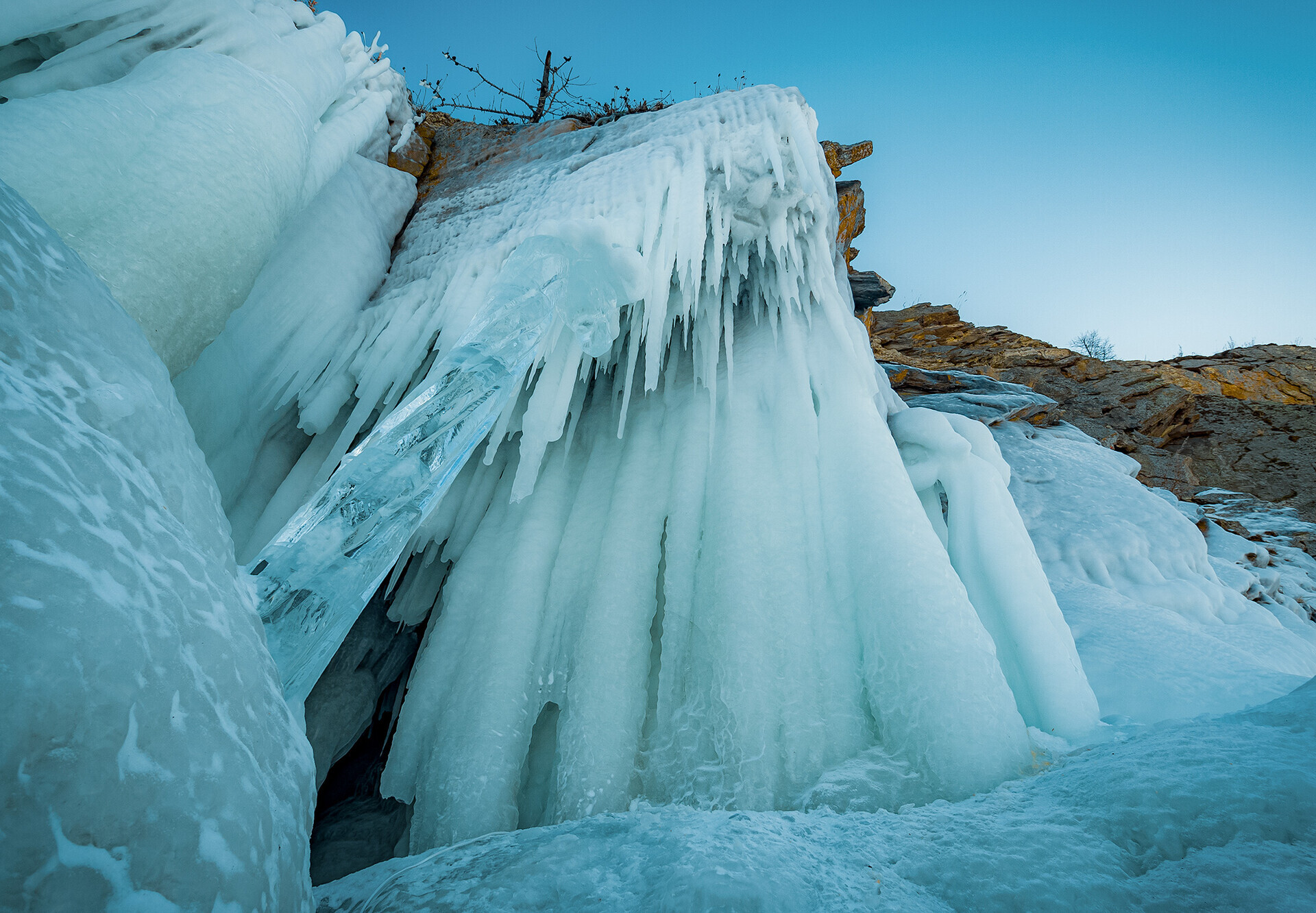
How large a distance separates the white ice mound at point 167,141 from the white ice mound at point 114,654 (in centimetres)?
153

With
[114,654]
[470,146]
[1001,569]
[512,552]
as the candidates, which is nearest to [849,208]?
[470,146]

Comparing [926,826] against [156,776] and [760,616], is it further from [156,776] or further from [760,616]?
[156,776]

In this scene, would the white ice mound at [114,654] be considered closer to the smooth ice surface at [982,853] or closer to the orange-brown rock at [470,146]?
the smooth ice surface at [982,853]

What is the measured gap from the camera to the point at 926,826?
128 cm

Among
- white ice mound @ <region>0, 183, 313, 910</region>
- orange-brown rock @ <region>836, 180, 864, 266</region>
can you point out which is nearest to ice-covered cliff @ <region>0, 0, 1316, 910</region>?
white ice mound @ <region>0, 183, 313, 910</region>

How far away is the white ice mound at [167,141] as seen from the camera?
2.11 meters

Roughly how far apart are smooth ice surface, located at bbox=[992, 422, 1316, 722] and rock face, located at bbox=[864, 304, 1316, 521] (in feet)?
6.50

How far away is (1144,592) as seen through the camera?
4199mm

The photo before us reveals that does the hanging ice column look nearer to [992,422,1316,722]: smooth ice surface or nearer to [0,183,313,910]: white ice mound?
[0,183,313,910]: white ice mound

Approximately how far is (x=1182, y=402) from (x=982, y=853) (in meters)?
10.4

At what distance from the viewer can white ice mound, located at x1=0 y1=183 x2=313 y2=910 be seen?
60 centimetres

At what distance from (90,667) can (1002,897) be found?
138cm

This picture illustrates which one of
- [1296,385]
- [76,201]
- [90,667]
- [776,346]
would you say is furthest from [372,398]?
[1296,385]

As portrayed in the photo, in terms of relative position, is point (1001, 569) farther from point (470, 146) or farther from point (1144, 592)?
point (470, 146)
